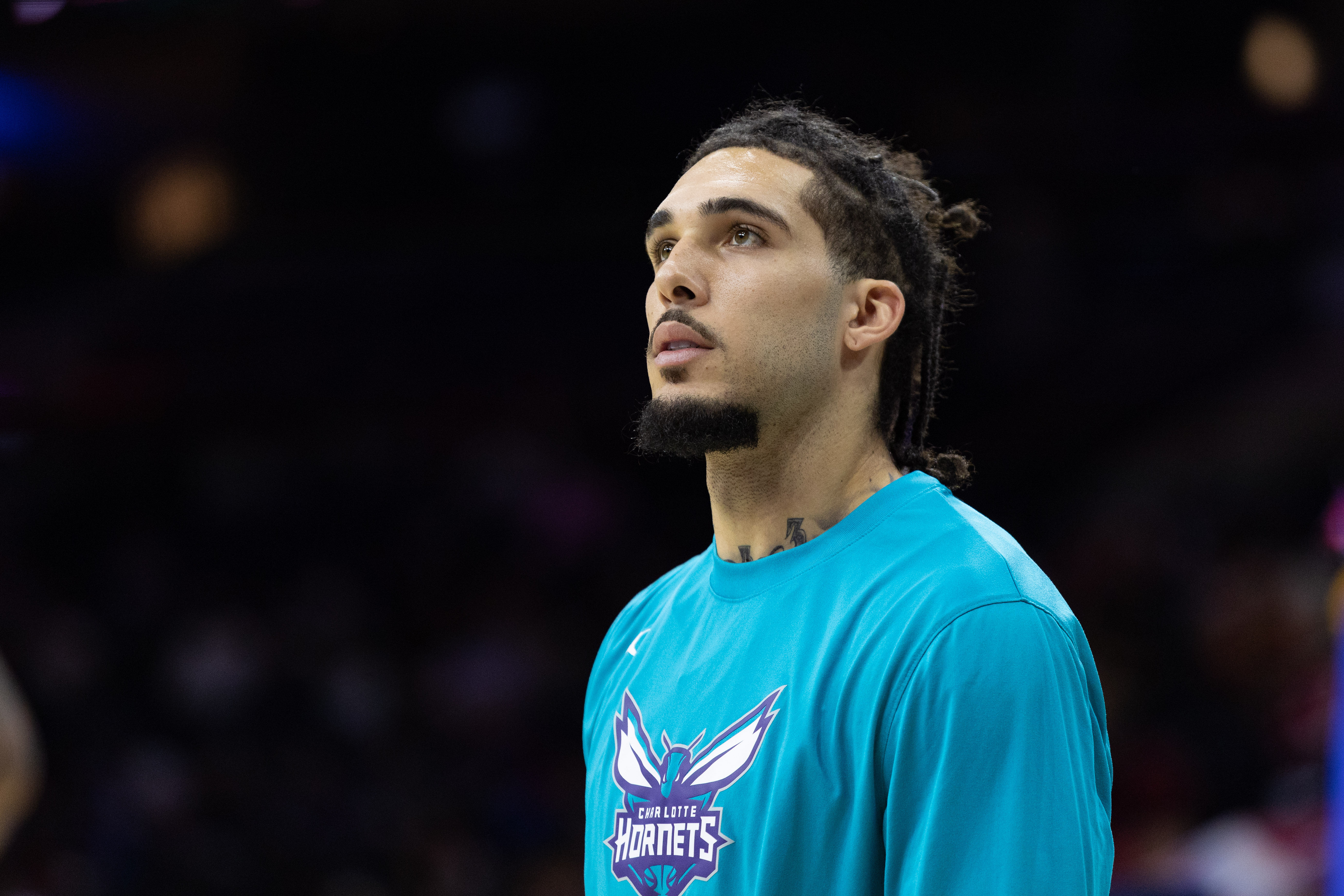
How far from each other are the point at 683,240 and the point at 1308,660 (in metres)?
4.46

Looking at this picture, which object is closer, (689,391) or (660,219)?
(689,391)

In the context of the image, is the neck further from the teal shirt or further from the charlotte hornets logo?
the charlotte hornets logo

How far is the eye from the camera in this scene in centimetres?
217

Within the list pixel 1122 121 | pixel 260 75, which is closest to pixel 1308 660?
pixel 1122 121

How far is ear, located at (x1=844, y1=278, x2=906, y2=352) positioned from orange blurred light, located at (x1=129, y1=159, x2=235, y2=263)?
7396 mm

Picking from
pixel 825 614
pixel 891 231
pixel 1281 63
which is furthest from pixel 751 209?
pixel 1281 63

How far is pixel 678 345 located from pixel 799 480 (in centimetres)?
28

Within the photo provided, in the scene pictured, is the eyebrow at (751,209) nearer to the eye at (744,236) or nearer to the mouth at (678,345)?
the eye at (744,236)

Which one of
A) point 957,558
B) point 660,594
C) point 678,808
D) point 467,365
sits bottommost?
A: point 467,365

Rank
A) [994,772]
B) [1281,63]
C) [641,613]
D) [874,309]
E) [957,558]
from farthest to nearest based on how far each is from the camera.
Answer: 1. [1281,63]
2. [641,613]
3. [874,309]
4. [957,558]
5. [994,772]

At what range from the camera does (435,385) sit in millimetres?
9352

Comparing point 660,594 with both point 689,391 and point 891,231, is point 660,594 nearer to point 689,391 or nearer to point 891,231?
point 689,391

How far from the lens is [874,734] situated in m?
1.70

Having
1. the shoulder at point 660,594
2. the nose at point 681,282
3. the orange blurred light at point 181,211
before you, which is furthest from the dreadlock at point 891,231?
the orange blurred light at point 181,211
